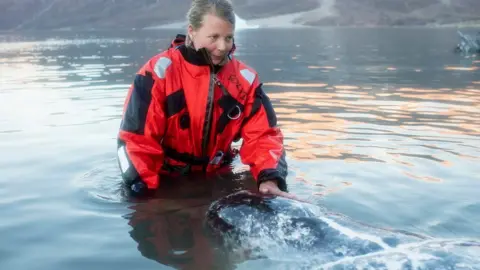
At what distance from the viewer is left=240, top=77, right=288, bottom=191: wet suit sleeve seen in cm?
471

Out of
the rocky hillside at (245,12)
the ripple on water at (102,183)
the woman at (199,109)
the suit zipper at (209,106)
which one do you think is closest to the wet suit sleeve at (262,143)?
the woman at (199,109)

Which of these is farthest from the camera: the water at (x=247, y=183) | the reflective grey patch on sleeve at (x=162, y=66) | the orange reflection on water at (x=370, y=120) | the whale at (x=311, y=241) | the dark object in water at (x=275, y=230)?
the orange reflection on water at (x=370, y=120)

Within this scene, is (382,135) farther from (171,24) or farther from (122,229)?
(171,24)

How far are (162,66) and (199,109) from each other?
48 centimetres

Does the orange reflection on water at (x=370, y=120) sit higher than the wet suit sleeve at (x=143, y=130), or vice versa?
the wet suit sleeve at (x=143, y=130)

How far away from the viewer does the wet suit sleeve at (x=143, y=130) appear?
4766 mm

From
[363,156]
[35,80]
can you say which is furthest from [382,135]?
[35,80]

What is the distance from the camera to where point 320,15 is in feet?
442

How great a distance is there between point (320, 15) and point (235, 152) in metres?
133

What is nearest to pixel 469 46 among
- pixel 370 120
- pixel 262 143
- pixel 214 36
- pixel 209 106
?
pixel 370 120

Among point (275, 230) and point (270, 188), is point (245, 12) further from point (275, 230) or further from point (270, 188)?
point (275, 230)

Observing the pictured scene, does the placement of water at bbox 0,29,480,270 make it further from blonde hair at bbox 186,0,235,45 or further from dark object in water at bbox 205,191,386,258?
blonde hair at bbox 186,0,235,45

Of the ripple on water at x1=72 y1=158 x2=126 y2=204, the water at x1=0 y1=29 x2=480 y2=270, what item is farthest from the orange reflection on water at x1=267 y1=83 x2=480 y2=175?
the ripple on water at x1=72 y1=158 x2=126 y2=204

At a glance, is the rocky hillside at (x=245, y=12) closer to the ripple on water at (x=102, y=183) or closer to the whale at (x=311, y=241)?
the ripple on water at (x=102, y=183)
